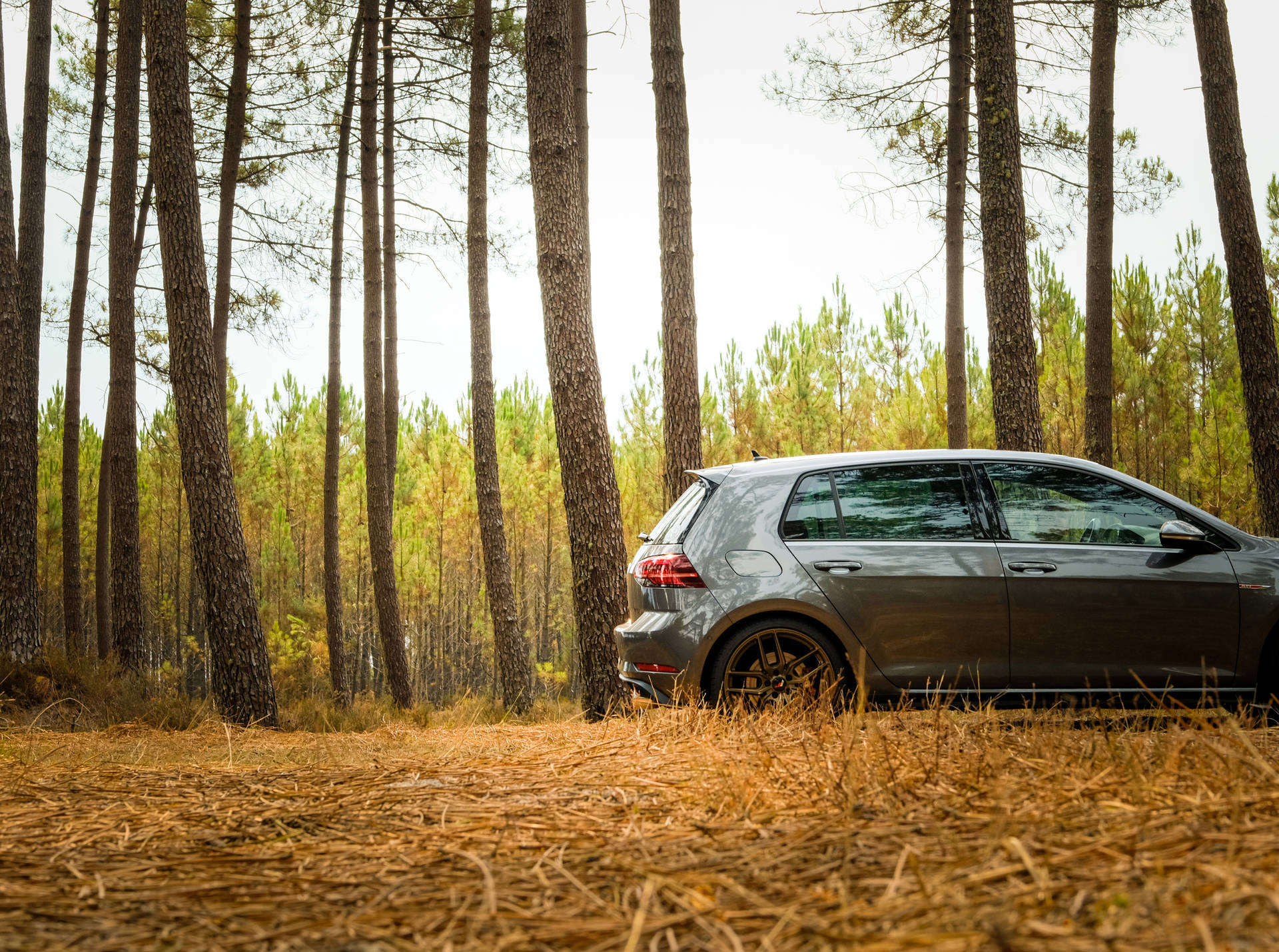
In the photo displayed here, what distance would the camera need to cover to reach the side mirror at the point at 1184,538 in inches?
187

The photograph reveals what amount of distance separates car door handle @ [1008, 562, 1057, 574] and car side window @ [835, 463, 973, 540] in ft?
0.91

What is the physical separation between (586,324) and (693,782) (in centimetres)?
487

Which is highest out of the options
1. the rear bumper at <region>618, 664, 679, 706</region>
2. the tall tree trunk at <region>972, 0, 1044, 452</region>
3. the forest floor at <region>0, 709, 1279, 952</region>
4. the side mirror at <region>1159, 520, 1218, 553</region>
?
the tall tree trunk at <region>972, 0, 1044, 452</region>

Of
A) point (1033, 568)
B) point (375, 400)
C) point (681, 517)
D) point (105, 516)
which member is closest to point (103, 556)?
point (105, 516)

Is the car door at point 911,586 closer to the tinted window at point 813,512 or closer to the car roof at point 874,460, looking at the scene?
the tinted window at point 813,512

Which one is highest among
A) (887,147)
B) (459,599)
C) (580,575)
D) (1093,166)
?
(887,147)

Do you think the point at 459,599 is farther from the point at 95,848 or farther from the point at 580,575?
the point at 95,848

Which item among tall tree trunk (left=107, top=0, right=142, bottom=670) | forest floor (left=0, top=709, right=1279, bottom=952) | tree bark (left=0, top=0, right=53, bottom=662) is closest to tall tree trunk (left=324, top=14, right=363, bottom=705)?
tall tree trunk (left=107, top=0, right=142, bottom=670)

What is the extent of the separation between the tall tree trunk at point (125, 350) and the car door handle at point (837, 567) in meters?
10.8

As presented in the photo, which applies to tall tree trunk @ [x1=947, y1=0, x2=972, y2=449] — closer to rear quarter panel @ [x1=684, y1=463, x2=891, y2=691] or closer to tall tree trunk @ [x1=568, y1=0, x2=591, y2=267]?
tall tree trunk @ [x1=568, y1=0, x2=591, y2=267]

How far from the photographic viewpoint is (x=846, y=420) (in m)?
25.2

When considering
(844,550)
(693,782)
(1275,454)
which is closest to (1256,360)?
(1275,454)

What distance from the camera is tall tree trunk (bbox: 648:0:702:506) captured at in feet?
27.6

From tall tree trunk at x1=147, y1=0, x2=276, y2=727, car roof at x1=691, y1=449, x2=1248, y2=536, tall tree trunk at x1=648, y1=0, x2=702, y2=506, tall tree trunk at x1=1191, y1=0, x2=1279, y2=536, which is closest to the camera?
car roof at x1=691, y1=449, x2=1248, y2=536
